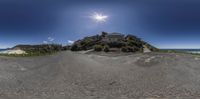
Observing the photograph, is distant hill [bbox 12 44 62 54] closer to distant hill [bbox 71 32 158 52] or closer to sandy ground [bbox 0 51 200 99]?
distant hill [bbox 71 32 158 52]

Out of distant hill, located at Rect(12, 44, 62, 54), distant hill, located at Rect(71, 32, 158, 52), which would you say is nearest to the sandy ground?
distant hill, located at Rect(71, 32, 158, 52)

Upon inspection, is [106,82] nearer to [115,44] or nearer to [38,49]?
[115,44]

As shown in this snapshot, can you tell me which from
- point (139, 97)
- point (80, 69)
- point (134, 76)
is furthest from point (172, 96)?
point (80, 69)

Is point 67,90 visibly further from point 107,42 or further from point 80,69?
point 107,42

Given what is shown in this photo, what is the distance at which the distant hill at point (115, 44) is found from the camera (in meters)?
35.1

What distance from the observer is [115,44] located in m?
39.0

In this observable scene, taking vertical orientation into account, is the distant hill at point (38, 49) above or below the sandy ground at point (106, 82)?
above

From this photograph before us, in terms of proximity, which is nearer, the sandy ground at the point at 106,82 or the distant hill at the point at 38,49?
the sandy ground at the point at 106,82

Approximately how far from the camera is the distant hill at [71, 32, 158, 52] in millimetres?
35094

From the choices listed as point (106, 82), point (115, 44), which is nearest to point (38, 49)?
point (115, 44)

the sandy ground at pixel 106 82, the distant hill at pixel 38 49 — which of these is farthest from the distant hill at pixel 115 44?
the sandy ground at pixel 106 82

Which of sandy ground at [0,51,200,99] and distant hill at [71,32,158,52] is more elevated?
distant hill at [71,32,158,52]

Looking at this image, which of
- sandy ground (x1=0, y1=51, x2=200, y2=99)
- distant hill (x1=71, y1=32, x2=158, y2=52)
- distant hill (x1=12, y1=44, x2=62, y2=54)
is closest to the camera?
sandy ground (x1=0, y1=51, x2=200, y2=99)

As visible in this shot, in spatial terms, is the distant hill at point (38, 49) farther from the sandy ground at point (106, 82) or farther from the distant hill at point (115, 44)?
the sandy ground at point (106, 82)
